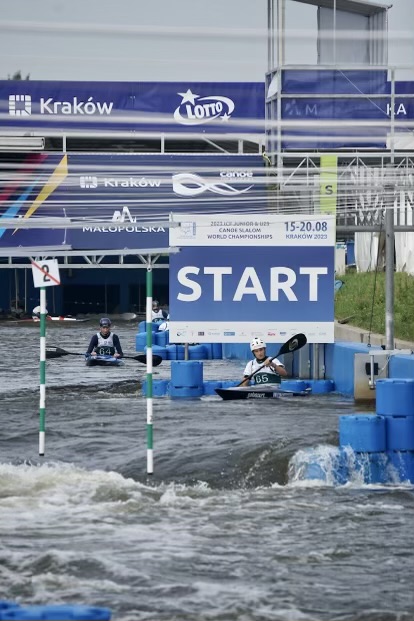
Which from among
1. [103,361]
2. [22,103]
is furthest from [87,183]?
[103,361]

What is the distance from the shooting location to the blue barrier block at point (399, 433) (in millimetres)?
14836

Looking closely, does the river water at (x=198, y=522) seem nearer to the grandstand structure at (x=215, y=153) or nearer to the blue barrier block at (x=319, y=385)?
the blue barrier block at (x=319, y=385)

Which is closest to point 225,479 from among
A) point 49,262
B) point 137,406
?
point 49,262

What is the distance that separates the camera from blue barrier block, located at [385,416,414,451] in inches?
584

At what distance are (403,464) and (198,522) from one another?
299cm

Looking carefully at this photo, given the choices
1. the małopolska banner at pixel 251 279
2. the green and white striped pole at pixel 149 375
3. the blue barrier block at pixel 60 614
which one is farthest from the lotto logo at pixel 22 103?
the blue barrier block at pixel 60 614

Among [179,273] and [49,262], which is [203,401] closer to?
[179,273]

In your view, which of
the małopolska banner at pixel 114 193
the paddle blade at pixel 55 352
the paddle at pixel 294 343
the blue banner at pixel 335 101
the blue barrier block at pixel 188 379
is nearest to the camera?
the blue banner at pixel 335 101

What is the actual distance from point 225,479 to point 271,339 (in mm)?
7101

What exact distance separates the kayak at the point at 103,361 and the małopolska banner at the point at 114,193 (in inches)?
107

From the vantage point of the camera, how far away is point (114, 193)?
2595 centimetres

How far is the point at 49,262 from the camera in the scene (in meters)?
14.9

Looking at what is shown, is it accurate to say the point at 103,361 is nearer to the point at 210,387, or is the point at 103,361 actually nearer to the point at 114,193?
the point at 114,193

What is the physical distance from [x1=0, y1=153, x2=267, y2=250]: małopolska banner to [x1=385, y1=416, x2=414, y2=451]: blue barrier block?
10.5m
